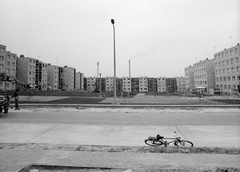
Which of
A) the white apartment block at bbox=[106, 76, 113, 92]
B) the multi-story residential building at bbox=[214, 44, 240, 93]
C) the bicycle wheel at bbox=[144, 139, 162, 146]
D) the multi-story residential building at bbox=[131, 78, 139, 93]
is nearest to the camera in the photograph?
the bicycle wheel at bbox=[144, 139, 162, 146]

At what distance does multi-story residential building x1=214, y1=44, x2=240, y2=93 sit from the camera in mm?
51719

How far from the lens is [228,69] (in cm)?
5600

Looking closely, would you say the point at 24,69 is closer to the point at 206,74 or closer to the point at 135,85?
the point at 135,85

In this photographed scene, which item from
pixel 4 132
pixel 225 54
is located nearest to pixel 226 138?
pixel 4 132

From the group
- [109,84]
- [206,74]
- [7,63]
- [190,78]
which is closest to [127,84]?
[109,84]

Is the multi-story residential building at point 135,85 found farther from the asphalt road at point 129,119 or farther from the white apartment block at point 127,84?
the asphalt road at point 129,119

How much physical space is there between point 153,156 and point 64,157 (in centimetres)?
231

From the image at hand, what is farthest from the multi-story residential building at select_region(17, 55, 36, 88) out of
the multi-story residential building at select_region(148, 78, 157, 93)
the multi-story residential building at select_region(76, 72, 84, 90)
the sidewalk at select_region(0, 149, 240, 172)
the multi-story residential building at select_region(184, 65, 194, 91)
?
the sidewalk at select_region(0, 149, 240, 172)

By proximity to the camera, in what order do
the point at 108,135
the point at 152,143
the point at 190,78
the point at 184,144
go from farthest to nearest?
1. the point at 190,78
2. the point at 108,135
3. the point at 152,143
4. the point at 184,144

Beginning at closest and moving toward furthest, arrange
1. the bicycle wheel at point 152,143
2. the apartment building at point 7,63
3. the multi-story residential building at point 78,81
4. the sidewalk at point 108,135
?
the bicycle wheel at point 152,143, the sidewalk at point 108,135, the apartment building at point 7,63, the multi-story residential building at point 78,81

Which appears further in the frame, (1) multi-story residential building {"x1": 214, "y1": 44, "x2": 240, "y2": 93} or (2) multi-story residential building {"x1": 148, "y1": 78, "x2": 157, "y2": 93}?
(2) multi-story residential building {"x1": 148, "y1": 78, "x2": 157, "y2": 93}

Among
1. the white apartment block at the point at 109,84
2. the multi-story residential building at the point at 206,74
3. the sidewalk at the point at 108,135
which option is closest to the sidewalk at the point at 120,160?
the sidewalk at the point at 108,135

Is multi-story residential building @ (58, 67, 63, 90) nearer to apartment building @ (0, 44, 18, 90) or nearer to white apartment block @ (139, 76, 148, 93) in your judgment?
apartment building @ (0, 44, 18, 90)

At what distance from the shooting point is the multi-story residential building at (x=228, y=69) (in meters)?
51.7
